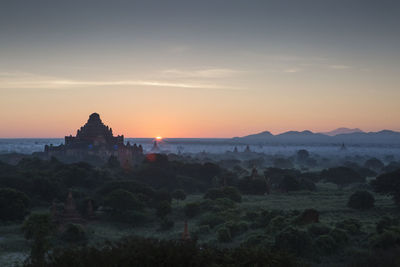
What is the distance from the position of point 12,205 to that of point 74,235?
11.3 meters

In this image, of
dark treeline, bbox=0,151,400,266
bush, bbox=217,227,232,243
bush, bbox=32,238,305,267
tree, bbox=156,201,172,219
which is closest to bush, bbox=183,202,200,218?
dark treeline, bbox=0,151,400,266

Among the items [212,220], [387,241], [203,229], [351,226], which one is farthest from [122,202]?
[387,241]

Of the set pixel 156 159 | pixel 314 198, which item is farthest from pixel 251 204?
pixel 156 159

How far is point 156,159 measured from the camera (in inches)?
3548

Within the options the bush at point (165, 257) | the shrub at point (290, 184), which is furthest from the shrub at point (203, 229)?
the shrub at point (290, 184)

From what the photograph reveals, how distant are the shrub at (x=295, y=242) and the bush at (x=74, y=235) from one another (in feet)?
57.3

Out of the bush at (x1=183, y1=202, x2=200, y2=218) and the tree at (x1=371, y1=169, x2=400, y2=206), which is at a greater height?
the tree at (x1=371, y1=169, x2=400, y2=206)

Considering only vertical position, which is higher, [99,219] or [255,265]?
[255,265]

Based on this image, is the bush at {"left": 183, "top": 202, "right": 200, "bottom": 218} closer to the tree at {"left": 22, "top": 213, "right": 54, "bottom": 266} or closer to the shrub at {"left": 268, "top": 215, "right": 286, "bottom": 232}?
the shrub at {"left": 268, "top": 215, "right": 286, "bottom": 232}

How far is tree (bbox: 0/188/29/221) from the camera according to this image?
4656 cm

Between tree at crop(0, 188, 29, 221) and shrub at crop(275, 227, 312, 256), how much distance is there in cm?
2845

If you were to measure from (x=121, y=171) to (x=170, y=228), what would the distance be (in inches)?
1765

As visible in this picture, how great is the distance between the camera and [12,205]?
47.0 metres

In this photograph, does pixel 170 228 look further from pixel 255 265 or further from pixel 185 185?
pixel 185 185
